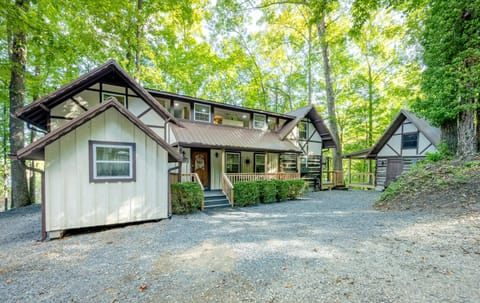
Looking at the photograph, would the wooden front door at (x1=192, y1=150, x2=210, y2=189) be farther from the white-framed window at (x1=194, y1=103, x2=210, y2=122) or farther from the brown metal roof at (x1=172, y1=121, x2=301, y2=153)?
the white-framed window at (x1=194, y1=103, x2=210, y2=122)

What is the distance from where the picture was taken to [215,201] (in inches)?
359

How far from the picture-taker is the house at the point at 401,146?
13.5 metres

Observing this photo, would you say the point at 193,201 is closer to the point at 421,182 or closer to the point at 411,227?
the point at 411,227

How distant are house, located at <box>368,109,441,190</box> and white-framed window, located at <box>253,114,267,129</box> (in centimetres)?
908

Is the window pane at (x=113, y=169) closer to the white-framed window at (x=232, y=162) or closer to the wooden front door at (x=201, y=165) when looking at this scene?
the wooden front door at (x=201, y=165)

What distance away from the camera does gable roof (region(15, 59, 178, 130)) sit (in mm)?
6324

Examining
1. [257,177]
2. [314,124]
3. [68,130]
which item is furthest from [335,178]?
[68,130]

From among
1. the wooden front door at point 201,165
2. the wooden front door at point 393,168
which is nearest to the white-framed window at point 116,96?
the wooden front door at point 201,165

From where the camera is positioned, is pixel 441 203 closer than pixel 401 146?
Yes

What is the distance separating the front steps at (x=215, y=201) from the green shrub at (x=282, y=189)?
2823mm

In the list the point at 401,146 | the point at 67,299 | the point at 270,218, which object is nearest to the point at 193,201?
the point at 270,218

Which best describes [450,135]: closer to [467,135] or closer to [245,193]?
[467,135]

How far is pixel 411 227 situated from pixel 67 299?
271 inches

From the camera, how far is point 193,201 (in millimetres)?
7605
